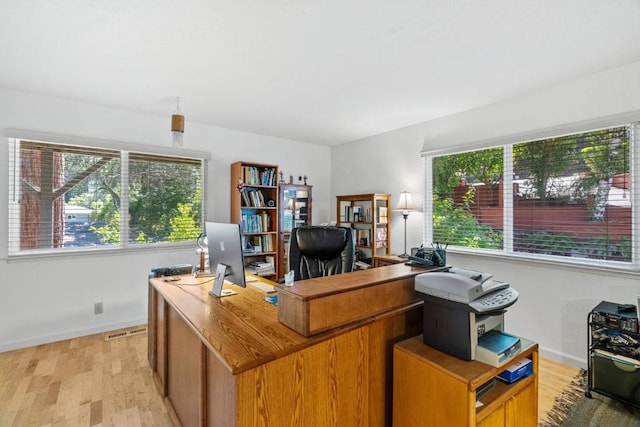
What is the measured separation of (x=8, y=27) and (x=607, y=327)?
14.0ft

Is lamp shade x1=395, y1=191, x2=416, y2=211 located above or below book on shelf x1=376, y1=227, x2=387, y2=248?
above

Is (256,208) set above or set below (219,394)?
above

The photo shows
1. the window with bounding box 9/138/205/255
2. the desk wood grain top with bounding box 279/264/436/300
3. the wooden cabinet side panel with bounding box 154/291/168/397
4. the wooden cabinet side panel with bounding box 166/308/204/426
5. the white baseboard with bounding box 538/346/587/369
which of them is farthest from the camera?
the window with bounding box 9/138/205/255

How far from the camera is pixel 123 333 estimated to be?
3.13 m

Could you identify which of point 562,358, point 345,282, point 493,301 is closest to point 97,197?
point 345,282

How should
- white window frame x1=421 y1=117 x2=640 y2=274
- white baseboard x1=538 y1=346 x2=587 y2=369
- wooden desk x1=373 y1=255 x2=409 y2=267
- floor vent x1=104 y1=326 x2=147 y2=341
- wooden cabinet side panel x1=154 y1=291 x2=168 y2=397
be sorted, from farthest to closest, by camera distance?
wooden desk x1=373 y1=255 x2=409 y2=267 → floor vent x1=104 y1=326 x2=147 y2=341 → white baseboard x1=538 y1=346 x2=587 y2=369 → white window frame x1=421 y1=117 x2=640 y2=274 → wooden cabinet side panel x1=154 y1=291 x2=168 y2=397

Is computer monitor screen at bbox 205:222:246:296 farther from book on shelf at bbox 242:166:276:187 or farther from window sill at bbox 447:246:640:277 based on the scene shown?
window sill at bbox 447:246:640:277

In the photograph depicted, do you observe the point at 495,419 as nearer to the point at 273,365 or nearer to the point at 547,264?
the point at 273,365

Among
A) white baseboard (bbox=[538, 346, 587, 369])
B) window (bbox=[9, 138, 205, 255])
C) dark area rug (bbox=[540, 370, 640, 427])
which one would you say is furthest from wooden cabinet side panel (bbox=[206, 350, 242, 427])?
white baseboard (bbox=[538, 346, 587, 369])

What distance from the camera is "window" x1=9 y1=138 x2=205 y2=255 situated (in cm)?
286

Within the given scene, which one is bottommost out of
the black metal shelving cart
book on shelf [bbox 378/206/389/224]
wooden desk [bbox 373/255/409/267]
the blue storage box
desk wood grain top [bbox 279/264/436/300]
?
the black metal shelving cart

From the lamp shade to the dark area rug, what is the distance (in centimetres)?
210

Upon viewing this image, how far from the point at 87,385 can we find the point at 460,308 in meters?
2.61

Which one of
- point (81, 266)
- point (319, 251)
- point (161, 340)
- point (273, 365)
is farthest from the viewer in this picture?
point (81, 266)
